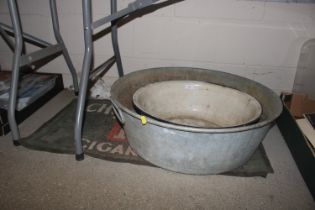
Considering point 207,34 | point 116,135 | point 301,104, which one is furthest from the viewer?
point 207,34

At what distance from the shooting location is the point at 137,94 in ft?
3.57

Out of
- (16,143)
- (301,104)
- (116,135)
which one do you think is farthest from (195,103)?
(16,143)

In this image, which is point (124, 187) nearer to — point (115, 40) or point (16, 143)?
point (16, 143)

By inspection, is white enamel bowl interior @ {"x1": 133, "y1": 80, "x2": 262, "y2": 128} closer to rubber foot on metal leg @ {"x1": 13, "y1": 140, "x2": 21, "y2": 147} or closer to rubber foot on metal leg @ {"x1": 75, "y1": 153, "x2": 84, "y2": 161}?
rubber foot on metal leg @ {"x1": 75, "y1": 153, "x2": 84, "y2": 161}

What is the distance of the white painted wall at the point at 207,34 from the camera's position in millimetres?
1363

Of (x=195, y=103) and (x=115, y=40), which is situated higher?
(x=115, y=40)

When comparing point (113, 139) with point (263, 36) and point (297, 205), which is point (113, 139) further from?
point (263, 36)

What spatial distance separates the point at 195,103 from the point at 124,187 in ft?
1.90

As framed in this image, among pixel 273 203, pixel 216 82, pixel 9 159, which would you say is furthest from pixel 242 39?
pixel 9 159

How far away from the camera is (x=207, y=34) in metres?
1.45

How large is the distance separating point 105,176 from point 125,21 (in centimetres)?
93

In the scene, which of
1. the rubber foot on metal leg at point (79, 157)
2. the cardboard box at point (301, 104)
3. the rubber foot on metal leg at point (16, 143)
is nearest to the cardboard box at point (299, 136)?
the cardboard box at point (301, 104)

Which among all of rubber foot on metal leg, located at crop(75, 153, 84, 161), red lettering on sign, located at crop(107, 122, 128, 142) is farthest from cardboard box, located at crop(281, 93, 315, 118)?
rubber foot on metal leg, located at crop(75, 153, 84, 161)

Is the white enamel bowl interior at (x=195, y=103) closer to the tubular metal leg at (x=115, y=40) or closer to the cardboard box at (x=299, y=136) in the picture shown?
the cardboard box at (x=299, y=136)
